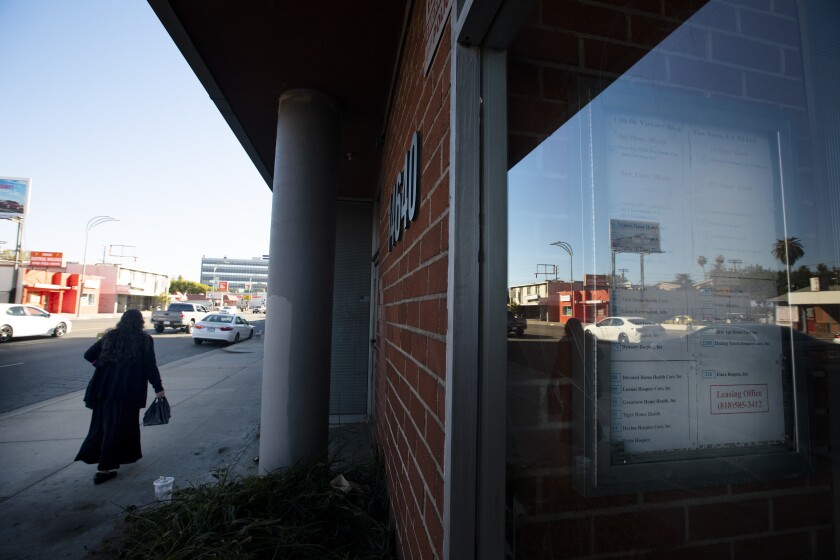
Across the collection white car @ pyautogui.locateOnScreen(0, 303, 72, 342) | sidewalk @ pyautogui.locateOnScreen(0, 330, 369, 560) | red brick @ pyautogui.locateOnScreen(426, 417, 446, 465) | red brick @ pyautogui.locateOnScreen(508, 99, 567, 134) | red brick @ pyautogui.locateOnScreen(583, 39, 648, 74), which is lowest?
sidewalk @ pyautogui.locateOnScreen(0, 330, 369, 560)

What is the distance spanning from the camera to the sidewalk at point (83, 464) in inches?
120

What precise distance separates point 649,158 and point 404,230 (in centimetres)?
130

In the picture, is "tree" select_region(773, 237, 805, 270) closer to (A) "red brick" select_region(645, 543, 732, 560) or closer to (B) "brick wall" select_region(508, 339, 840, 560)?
(B) "brick wall" select_region(508, 339, 840, 560)

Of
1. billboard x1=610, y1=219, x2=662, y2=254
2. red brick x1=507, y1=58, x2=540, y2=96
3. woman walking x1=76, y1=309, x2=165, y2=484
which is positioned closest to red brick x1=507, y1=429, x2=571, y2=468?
billboard x1=610, y1=219, x2=662, y2=254

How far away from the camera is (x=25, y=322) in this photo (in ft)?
53.9

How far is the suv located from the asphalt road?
9123mm

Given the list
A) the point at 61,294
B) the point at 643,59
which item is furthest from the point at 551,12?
the point at 61,294

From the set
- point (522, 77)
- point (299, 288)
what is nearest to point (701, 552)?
point (522, 77)

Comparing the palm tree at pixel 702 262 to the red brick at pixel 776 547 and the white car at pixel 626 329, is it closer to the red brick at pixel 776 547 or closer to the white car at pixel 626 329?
the white car at pixel 626 329

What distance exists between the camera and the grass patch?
222 cm

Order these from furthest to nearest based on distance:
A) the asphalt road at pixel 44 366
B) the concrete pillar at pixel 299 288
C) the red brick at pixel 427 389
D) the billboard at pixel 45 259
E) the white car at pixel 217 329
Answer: the billboard at pixel 45 259, the white car at pixel 217 329, the asphalt road at pixel 44 366, the concrete pillar at pixel 299 288, the red brick at pixel 427 389

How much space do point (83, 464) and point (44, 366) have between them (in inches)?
360

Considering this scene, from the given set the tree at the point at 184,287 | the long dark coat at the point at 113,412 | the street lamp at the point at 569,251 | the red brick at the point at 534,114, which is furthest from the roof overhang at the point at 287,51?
the tree at the point at 184,287

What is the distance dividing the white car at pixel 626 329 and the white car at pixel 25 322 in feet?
72.4
